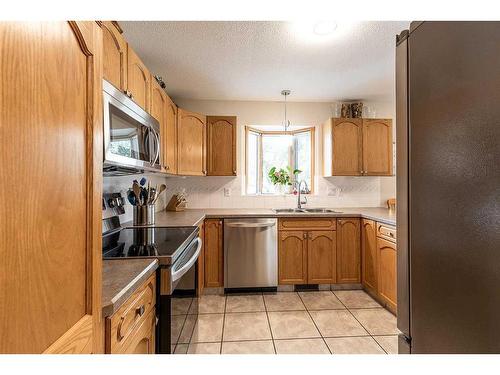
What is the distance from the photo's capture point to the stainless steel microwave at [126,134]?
119 centimetres

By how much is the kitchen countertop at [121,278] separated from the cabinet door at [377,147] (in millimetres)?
2862

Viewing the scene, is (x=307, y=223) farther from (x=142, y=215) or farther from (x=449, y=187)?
(x=449, y=187)

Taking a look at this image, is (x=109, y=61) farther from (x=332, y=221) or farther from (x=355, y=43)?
(x=332, y=221)

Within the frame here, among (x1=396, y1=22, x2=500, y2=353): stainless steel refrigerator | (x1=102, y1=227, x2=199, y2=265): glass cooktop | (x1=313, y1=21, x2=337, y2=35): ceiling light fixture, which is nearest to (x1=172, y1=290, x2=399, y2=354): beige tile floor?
(x1=102, y1=227, x2=199, y2=265): glass cooktop

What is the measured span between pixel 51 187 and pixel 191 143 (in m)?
2.57

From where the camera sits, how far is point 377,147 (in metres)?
3.20

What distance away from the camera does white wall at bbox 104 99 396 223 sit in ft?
11.2

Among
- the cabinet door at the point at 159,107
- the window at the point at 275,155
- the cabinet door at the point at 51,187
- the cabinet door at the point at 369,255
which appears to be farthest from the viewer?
the window at the point at 275,155

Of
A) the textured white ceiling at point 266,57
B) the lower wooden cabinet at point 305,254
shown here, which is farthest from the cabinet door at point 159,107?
the lower wooden cabinet at point 305,254

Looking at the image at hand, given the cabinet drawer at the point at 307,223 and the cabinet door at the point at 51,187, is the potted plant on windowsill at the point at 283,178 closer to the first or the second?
the cabinet drawer at the point at 307,223

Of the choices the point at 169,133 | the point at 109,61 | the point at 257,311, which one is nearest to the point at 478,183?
the point at 109,61

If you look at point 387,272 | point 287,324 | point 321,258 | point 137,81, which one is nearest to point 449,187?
point 137,81

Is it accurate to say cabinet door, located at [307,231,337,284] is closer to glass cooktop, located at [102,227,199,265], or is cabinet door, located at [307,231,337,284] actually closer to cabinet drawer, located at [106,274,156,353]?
glass cooktop, located at [102,227,199,265]

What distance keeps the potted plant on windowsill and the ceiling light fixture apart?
66.8 inches
